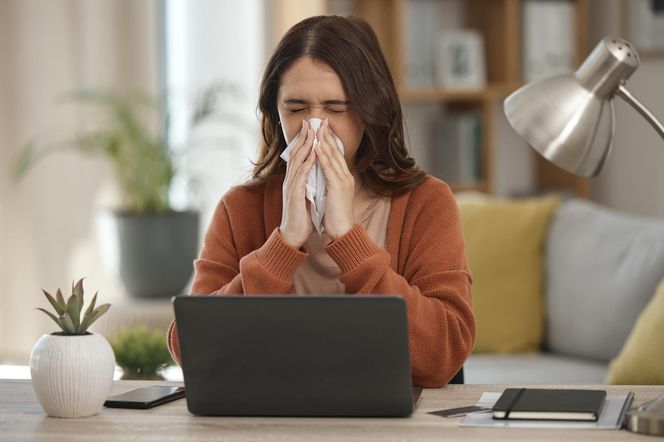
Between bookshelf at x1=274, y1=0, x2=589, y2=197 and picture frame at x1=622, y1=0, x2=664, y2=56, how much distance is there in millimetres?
209

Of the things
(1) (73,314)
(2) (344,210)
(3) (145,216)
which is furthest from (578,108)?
(3) (145,216)

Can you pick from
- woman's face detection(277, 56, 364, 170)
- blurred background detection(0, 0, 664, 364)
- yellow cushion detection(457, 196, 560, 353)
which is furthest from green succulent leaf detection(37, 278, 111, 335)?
blurred background detection(0, 0, 664, 364)

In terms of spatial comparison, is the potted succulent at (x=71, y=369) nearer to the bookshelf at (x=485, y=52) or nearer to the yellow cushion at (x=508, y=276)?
the yellow cushion at (x=508, y=276)

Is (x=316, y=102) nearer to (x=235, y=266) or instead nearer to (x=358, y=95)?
(x=358, y=95)

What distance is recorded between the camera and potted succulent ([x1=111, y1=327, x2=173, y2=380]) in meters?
2.95

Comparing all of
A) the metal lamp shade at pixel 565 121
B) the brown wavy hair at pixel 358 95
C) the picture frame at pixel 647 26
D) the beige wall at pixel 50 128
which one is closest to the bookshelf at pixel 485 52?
the picture frame at pixel 647 26

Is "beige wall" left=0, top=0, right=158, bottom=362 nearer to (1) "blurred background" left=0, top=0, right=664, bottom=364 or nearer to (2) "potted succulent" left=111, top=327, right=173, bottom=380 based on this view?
(1) "blurred background" left=0, top=0, right=664, bottom=364

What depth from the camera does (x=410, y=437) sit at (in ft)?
4.18

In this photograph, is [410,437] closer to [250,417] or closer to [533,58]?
[250,417]

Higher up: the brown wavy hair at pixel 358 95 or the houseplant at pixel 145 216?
the brown wavy hair at pixel 358 95

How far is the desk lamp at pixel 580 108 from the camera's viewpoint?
4.80ft

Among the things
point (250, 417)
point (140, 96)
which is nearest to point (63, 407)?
point (250, 417)

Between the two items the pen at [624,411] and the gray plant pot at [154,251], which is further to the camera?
the gray plant pot at [154,251]

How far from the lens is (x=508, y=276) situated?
3279 millimetres
